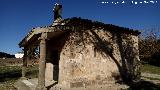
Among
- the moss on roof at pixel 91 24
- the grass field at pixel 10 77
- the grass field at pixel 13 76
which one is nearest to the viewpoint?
the moss on roof at pixel 91 24

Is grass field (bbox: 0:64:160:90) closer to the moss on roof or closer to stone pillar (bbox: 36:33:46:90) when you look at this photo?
stone pillar (bbox: 36:33:46:90)

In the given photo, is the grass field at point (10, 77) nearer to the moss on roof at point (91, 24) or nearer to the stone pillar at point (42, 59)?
the stone pillar at point (42, 59)

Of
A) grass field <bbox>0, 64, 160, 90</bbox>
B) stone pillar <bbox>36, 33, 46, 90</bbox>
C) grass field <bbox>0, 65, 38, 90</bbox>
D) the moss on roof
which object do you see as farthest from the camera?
grass field <bbox>0, 64, 160, 90</bbox>

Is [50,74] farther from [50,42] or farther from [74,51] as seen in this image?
[74,51]

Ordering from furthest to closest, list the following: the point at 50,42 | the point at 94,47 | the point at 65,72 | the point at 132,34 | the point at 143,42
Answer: the point at 143,42 → the point at 132,34 → the point at 50,42 → the point at 94,47 → the point at 65,72

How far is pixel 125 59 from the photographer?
1694 cm

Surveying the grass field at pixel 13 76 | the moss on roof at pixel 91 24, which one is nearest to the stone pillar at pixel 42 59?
the moss on roof at pixel 91 24

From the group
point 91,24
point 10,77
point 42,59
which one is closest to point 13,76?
point 10,77

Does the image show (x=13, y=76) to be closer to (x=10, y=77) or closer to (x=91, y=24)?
(x=10, y=77)

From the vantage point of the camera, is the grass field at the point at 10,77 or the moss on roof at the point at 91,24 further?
Answer: the grass field at the point at 10,77

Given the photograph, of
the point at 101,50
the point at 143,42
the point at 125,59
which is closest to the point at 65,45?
the point at 101,50

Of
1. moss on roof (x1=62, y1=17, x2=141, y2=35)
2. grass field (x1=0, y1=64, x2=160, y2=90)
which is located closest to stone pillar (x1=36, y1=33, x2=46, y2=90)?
moss on roof (x1=62, y1=17, x2=141, y2=35)

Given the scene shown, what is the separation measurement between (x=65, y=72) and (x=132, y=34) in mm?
6596

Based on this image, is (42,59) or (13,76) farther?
(13,76)
